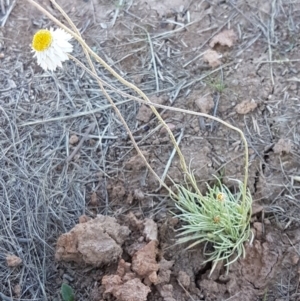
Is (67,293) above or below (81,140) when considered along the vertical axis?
below

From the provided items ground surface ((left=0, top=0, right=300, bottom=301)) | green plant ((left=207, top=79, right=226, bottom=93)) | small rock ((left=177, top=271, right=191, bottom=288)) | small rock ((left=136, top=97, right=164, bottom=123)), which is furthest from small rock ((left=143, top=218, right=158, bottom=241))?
green plant ((left=207, top=79, right=226, bottom=93))

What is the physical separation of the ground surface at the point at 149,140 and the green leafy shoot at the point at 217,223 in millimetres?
43

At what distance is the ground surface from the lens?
5.95 ft

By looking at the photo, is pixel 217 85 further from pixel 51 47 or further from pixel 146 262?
pixel 51 47

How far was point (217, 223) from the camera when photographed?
5.82ft

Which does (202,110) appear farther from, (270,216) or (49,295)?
(49,295)

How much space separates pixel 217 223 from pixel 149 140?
42 centimetres

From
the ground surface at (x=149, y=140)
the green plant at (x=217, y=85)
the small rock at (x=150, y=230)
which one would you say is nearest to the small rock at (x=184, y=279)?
the ground surface at (x=149, y=140)

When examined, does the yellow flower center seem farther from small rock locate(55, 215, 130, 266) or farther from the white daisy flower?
small rock locate(55, 215, 130, 266)

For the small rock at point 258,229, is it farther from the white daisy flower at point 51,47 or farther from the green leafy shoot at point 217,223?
the white daisy flower at point 51,47

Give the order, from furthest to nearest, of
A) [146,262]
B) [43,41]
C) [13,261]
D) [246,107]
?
[246,107], [13,261], [146,262], [43,41]

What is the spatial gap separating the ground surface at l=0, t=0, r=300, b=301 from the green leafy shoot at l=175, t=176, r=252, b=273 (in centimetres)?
4

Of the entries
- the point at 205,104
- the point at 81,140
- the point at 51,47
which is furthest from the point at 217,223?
the point at 51,47

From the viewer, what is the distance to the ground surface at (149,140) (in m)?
1.81
